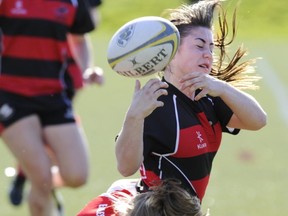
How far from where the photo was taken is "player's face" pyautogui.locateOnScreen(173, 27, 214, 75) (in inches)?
180

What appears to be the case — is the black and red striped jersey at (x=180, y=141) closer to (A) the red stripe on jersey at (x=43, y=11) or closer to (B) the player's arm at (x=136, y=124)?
(B) the player's arm at (x=136, y=124)

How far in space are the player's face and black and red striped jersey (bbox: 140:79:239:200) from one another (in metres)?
0.12

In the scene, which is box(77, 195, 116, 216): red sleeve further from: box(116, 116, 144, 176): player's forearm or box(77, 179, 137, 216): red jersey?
box(116, 116, 144, 176): player's forearm

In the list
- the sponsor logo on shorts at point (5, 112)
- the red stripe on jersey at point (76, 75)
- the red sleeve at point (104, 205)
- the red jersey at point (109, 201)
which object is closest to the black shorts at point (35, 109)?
the sponsor logo on shorts at point (5, 112)

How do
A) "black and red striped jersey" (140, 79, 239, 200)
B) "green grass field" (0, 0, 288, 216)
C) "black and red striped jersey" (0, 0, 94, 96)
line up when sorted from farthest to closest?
"green grass field" (0, 0, 288, 216) < "black and red striped jersey" (0, 0, 94, 96) < "black and red striped jersey" (140, 79, 239, 200)

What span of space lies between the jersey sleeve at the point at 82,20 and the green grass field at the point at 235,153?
1061 millimetres

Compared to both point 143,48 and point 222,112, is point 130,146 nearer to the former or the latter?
point 143,48

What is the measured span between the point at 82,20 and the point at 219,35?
152cm

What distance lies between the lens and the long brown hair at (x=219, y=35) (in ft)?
15.9

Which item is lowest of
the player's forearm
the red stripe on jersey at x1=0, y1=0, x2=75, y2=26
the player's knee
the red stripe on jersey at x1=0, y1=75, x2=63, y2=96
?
the player's knee

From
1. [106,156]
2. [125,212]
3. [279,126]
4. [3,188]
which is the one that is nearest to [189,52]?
[125,212]

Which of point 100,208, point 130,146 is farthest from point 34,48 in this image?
point 130,146

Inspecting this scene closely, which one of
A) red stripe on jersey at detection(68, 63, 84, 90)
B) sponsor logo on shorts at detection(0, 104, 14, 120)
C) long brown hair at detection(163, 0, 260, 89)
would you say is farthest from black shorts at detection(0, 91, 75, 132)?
long brown hair at detection(163, 0, 260, 89)

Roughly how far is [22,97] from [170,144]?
75.7 inches
